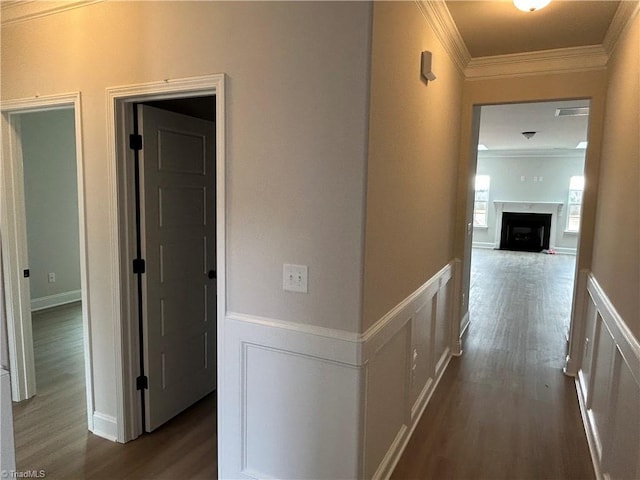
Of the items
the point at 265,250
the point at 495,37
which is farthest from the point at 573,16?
the point at 265,250

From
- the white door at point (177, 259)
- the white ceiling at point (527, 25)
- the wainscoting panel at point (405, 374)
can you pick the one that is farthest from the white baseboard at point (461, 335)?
the white ceiling at point (527, 25)

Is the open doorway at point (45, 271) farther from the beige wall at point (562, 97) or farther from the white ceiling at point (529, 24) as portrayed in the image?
the beige wall at point (562, 97)

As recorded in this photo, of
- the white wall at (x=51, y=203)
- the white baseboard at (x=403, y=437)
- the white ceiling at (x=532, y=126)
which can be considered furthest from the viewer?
the white ceiling at (x=532, y=126)

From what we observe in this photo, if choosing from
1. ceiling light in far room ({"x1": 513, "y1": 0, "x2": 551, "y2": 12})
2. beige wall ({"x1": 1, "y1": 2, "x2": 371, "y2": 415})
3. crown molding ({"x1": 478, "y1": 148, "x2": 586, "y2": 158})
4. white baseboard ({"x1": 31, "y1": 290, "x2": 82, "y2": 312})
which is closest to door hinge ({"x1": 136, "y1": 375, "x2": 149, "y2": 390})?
beige wall ({"x1": 1, "y1": 2, "x2": 371, "y2": 415})

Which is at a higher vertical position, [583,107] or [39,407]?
[583,107]

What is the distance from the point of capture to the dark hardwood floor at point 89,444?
7.64 feet

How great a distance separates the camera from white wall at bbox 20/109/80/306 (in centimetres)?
501

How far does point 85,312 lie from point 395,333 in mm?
1843

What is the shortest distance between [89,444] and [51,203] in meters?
3.70

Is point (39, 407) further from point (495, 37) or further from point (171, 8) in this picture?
point (495, 37)

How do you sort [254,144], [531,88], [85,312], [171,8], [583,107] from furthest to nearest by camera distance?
[583,107] → [531,88] → [85,312] → [171,8] → [254,144]

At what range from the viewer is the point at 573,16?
271cm

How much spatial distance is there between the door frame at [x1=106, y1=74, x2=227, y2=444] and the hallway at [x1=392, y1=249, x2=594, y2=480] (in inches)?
54.1

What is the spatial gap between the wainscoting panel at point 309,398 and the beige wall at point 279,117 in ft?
0.36
